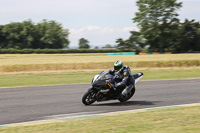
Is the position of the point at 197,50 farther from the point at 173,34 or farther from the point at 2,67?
the point at 2,67

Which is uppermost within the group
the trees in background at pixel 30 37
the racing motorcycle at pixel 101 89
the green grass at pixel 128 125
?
the trees in background at pixel 30 37

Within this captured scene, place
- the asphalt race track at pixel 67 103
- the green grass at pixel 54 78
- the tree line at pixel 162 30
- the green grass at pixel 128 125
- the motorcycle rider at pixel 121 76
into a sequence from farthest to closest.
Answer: the tree line at pixel 162 30 < the green grass at pixel 54 78 < the motorcycle rider at pixel 121 76 < the asphalt race track at pixel 67 103 < the green grass at pixel 128 125

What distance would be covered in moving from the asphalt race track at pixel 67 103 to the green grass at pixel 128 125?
1.36m

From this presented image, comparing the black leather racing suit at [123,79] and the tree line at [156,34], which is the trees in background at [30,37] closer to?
the tree line at [156,34]

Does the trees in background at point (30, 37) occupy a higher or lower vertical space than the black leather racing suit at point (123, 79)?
higher

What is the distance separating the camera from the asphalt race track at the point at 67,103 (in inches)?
329

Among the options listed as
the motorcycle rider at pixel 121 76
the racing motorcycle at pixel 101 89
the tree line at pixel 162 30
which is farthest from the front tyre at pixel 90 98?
the tree line at pixel 162 30

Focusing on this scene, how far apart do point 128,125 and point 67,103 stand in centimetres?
410

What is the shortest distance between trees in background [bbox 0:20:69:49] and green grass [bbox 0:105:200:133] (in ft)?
252

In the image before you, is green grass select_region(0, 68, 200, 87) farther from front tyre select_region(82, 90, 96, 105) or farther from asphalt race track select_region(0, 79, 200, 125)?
front tyre select_region(82, 90, 96, 105)

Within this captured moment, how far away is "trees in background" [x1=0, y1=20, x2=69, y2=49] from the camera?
271 feet

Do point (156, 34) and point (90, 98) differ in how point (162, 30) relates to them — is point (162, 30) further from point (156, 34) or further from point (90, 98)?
point (90, 98)

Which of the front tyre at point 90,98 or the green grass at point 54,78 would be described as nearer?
the front tyre at point 90,98

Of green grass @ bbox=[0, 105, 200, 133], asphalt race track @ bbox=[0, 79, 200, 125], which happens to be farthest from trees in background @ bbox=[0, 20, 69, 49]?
green grass @ bbox=[0, 105, 200, 133]
